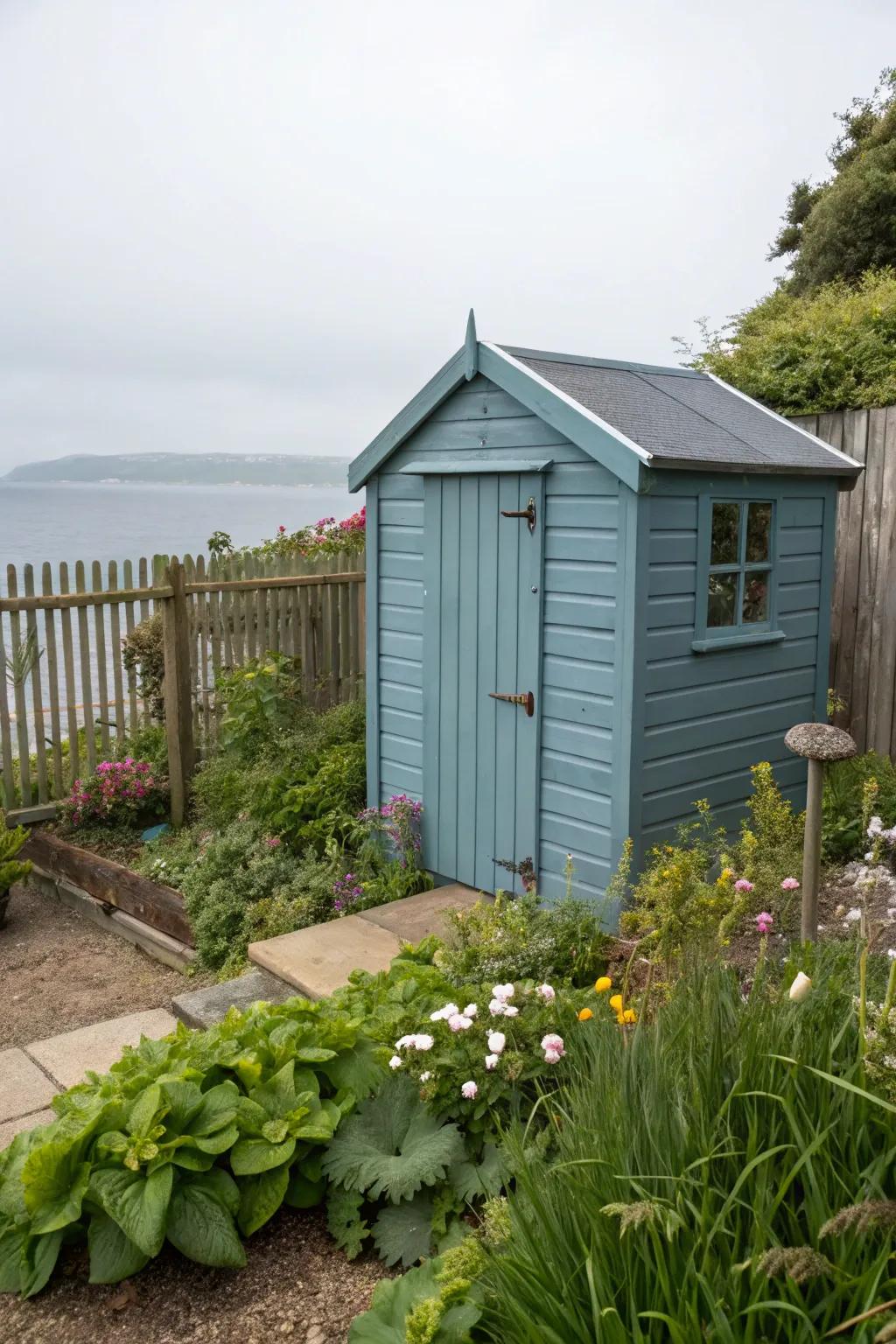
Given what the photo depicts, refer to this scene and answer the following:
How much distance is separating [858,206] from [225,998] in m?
15.6

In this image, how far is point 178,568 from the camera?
8.28 meters

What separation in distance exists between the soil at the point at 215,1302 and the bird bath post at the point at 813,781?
5.81 ft

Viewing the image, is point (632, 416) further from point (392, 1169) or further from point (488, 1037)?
point (392, 1169)

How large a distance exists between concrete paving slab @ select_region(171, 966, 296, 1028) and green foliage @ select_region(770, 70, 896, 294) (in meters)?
13.7

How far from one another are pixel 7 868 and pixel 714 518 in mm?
4909

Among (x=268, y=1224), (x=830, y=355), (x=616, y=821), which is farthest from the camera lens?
(x=830, y=355)

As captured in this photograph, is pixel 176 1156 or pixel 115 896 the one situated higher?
pixel 176 1156

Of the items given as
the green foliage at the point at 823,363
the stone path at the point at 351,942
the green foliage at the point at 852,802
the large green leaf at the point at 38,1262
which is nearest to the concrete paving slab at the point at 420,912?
the stone path at the point at 351,942

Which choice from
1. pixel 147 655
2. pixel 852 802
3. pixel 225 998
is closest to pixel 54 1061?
pixel 225 998

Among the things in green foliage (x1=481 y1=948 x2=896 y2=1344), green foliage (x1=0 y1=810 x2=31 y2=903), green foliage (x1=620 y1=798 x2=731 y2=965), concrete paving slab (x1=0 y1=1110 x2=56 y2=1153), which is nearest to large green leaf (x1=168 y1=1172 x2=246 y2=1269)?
green foliage (x1=481 y1=948 x2=896 y2=1344)

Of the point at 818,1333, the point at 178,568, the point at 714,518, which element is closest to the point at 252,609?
the point at 178,568

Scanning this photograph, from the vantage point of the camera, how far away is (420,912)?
5895 millimetres

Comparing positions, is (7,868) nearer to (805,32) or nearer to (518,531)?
(518,531)

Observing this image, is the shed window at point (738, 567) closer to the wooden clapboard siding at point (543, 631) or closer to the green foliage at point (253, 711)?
the wooden clapboard siding at point (543, 631)
